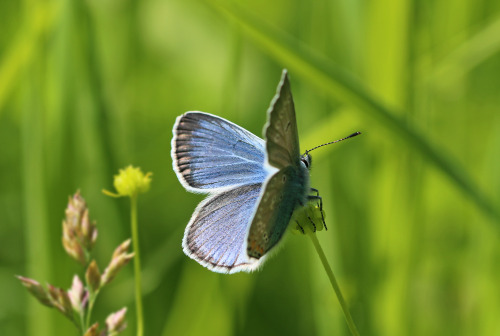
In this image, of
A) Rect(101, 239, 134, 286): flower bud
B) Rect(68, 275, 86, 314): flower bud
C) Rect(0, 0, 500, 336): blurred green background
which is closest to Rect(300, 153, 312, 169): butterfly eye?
Rect(0, 0, 500, 336): blurred green background

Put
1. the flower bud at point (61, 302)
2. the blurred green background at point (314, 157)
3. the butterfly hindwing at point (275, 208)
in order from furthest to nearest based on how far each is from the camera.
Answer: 1. the blurred green background at point (314, 157)
2. the butterfly hindwing at point (275, 208)
3. the flower bud at point (61, 302)

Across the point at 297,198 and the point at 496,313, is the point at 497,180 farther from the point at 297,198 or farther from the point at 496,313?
the point at 297,198

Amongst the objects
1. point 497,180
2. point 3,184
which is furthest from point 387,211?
point 3,184

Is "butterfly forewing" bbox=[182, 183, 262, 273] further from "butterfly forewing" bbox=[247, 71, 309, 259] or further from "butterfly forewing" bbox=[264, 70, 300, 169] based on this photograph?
"butterfly forewing" bbox=[264, 70, 300, 169]

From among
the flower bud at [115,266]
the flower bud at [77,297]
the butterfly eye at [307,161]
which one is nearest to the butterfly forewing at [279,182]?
the butterfly eye at [307,161]

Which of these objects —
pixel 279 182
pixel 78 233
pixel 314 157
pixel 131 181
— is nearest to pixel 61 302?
pixel 78 233

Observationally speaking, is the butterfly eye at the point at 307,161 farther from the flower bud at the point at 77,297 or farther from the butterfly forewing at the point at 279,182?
the flower bud at the point at 77,297

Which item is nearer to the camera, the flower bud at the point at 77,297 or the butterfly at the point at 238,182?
the flower bud at the point at 77,297

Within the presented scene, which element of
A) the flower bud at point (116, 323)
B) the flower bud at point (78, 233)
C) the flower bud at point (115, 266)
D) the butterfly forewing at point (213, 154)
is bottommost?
the flower bud at point (116, 323)
